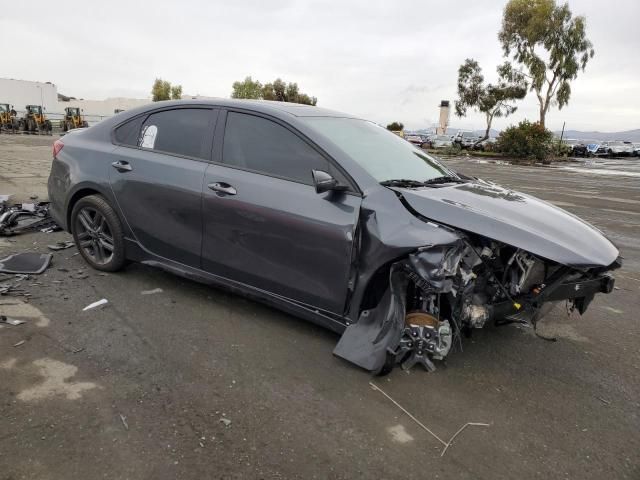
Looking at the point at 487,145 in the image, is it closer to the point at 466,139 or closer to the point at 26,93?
the point at 466,139

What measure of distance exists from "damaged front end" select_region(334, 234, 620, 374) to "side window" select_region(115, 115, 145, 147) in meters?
2.53

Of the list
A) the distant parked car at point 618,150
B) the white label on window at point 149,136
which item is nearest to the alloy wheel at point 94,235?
the white label on window at point 149,136

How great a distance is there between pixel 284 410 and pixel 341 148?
1.72 m

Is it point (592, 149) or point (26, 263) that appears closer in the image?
point (26, 263)

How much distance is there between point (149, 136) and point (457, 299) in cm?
283

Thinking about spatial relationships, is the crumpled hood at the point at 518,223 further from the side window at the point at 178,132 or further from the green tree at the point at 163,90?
the green tree at the point at 163,90

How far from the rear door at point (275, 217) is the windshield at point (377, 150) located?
0.80 ft

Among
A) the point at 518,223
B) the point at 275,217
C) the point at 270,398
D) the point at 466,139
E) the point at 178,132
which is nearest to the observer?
the point at 270,398

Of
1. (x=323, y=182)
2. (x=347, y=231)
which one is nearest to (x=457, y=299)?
(x=347, y=231)

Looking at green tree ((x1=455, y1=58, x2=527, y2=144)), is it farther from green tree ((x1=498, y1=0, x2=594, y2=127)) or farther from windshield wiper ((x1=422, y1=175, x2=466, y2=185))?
windshield wiper ((x1=422, y1=175, x2=466, y2=185))

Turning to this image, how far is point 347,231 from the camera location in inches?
118

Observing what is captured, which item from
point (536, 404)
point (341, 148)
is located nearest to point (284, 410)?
point (536, 404)

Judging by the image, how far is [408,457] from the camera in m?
2.33

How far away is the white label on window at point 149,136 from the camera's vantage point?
160 inches
